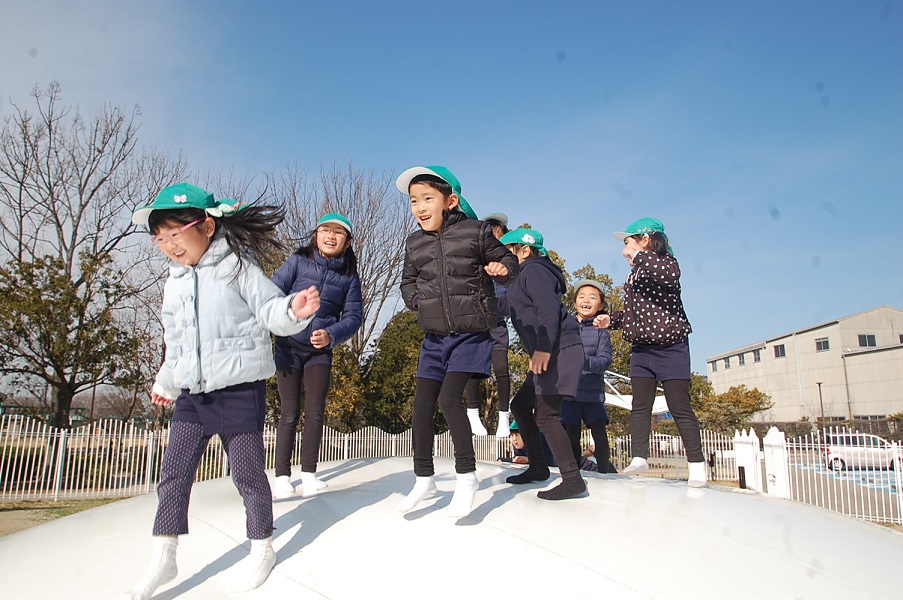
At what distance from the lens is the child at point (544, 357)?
3373 millimetres

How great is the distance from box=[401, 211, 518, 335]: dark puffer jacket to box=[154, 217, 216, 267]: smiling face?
116 centimetres

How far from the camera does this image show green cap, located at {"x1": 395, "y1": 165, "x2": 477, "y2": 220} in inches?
126

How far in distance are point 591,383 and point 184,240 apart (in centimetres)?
362

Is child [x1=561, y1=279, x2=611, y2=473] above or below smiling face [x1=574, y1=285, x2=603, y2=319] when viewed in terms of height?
below

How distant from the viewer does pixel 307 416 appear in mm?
3900

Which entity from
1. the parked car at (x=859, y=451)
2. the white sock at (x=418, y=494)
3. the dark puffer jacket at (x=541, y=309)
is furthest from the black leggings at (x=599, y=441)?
the parked car at (x=859, y=451)

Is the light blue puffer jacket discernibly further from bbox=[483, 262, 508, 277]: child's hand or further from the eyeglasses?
bbox=[483, 262, 508, 277]: child's hand

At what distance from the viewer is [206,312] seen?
2506 millimetres

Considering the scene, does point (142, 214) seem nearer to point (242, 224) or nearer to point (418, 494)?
point (242, 224)

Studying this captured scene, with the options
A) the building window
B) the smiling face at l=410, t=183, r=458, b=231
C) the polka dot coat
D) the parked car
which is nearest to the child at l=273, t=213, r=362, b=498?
the smiling face at l=410, t=183, r=458, b=231

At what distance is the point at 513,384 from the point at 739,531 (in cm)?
1711

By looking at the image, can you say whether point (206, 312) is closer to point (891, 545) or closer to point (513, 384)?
point (891, 545)

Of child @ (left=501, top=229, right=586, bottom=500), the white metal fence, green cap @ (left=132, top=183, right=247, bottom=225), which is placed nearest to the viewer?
green cap @ (left=132, top=183, right=247, bottom=225)

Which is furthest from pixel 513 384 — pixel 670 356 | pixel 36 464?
pixel 670 356
